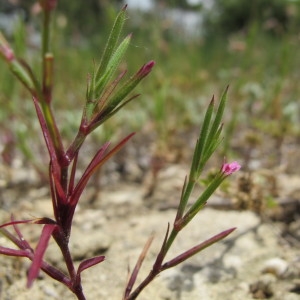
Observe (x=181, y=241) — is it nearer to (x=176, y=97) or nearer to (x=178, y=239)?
(x=178, y=239)

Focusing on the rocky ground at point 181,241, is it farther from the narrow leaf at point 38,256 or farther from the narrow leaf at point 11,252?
the narrow leaf at point 38,256

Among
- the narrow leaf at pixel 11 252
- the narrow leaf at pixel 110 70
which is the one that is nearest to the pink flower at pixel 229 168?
the narrow leaf at pixel 110 70

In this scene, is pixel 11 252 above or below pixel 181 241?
below

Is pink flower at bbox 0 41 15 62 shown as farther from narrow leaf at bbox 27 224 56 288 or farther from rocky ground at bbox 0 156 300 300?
rocky ground at bbox 0 156 300 300

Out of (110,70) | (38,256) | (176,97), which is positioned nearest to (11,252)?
(38,256)

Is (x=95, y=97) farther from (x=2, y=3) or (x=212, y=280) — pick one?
(x=2, y=3)

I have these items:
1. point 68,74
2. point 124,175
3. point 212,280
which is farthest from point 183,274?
point 68,74

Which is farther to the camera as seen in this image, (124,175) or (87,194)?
(124,175)

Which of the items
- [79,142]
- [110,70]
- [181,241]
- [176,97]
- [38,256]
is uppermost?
[176,97]

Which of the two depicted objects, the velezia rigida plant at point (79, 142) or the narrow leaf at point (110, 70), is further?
the narrow leaf at point (110, 70)

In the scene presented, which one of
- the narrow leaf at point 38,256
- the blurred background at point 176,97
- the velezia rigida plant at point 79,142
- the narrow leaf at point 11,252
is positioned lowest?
the narrow leaf at point 38,256

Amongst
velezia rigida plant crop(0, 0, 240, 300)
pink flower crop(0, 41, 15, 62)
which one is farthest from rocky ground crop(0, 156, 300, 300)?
pink flower crop(0, 41, 15, 62)
